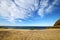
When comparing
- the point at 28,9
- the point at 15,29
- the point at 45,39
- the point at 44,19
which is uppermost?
the point at 28,9

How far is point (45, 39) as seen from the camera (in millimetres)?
1925

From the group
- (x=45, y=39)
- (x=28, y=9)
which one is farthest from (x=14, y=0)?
(x=45, y=39)

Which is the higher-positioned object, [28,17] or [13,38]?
[28,17]

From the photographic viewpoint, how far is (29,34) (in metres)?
1.96

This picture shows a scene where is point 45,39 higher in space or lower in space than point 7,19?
lower

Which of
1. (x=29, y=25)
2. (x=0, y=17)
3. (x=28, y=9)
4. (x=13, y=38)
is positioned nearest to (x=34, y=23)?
(x=29, y=25)

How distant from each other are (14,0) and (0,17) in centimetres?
30

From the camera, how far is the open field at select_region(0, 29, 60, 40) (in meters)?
1.94

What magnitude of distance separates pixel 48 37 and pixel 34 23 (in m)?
0.26

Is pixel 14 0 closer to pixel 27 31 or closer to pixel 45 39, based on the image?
pixel 27 31

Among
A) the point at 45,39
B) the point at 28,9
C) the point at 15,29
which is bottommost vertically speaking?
the point at 45,39

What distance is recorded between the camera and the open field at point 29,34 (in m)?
1.94

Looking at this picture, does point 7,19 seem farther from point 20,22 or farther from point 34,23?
point 34,23

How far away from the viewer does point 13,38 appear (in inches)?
77.0
